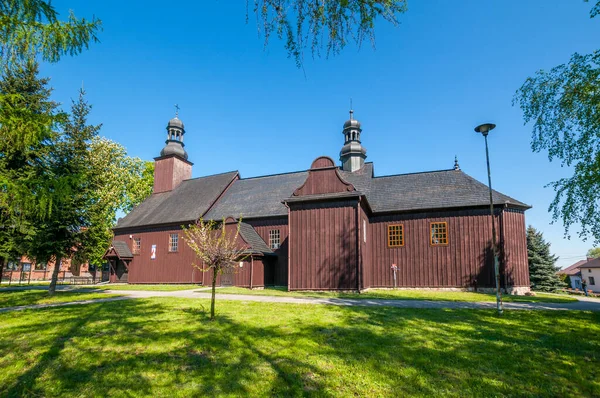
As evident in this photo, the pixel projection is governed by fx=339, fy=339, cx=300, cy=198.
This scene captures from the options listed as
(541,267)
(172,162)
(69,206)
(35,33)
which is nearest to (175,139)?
(172,162)

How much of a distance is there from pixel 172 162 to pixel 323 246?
796 inches

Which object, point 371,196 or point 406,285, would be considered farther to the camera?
point 371,196

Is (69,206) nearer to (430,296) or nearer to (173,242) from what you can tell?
(173,242)

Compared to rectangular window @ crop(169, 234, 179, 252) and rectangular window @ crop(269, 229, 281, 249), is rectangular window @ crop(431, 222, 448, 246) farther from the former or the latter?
rectangular window @ crop(169, 234, 179, 252)

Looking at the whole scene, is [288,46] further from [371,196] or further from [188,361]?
[371,196]

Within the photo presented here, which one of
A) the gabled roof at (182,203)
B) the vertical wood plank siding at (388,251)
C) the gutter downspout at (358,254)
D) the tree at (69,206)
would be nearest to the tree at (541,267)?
the vertical wood plank siding at (388,251)

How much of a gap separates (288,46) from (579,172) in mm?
10704

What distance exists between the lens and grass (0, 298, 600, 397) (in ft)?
15.2

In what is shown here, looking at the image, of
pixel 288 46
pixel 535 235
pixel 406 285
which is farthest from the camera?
pixel 535 235

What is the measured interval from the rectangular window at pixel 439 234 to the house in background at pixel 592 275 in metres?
47.9

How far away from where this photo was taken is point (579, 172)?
9953mm

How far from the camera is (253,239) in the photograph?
70.0 ft

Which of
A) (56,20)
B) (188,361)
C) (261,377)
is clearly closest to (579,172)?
(261,377)

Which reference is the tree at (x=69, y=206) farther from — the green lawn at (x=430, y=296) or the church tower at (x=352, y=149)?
the church tower at (x=352, y=149)
